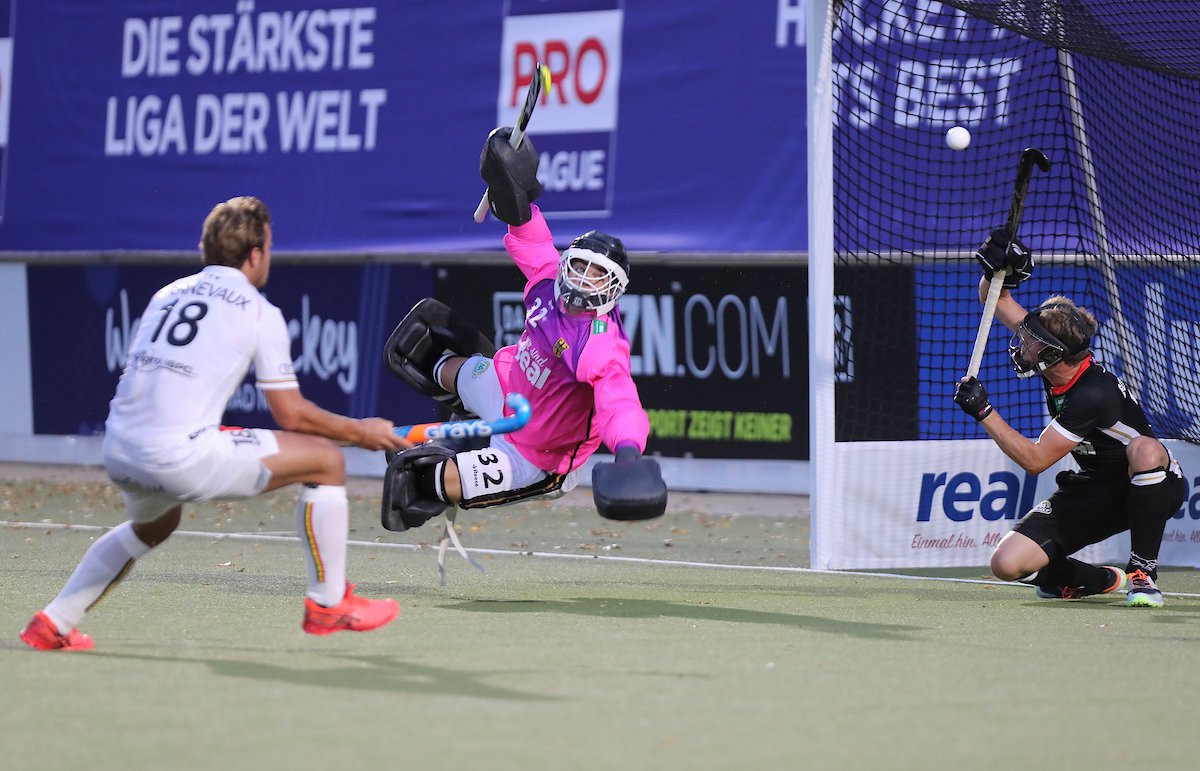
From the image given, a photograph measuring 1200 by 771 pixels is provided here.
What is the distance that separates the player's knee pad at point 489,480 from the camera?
6441 mm

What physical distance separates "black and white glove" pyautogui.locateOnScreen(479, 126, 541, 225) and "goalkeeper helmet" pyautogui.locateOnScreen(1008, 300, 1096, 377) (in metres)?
2.09

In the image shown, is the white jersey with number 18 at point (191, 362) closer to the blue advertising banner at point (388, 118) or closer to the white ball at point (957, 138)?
the white ball at point (957, 138)

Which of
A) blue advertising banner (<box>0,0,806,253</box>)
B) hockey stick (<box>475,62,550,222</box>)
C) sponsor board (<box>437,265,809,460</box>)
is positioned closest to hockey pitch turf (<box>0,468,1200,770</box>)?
hockey stick (<box>475,62,550,222</box>)

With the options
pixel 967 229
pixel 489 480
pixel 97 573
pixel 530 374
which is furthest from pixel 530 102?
pixel 967 229

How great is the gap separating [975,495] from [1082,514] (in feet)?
3.07

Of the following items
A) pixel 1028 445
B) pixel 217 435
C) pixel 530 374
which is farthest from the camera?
pixel 1028 445

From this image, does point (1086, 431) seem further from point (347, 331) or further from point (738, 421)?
point (347, 331)

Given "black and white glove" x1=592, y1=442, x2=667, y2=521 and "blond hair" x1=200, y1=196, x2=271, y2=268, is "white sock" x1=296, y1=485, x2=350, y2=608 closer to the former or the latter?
"blond hair" x1=200, y1=196, x2=271, y2=268

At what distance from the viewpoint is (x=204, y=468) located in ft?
15.8

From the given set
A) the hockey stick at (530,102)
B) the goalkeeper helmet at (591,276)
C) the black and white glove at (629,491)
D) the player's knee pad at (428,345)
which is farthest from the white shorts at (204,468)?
the player's knee pad at (428,345)

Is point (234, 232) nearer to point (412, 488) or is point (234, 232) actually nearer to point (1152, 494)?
point (412, 488)

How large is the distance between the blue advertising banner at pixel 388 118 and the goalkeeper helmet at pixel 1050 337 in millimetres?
3817

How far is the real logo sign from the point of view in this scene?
7.80 metres

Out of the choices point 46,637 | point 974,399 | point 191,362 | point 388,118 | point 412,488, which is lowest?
point 46,637
